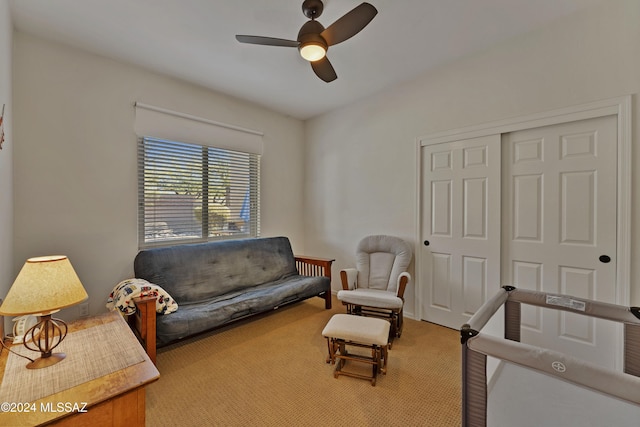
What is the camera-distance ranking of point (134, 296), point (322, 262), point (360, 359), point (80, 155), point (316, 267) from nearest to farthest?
1. point (360, 359)
2. point (134, 296)
3. point (80, 155)
4. point (322, 262)
5. point (316, 267)

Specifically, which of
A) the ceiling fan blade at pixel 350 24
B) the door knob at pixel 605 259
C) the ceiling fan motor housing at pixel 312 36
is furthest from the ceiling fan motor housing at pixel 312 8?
the door knob at pixel 605 259

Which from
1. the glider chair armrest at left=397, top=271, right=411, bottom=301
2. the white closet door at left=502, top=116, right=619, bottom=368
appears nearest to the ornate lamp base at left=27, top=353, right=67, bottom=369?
the glider chair armrest at left=397, top=271, right=411, bottom=301

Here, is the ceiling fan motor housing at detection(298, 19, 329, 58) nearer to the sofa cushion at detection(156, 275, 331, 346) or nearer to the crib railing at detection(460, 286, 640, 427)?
the crib railing at detection(460, 286, 640, 427)

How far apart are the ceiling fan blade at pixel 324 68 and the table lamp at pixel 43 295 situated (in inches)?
81.0

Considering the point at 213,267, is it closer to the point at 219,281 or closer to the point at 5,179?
the point at 219,281

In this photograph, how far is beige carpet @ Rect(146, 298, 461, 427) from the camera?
1.64 m

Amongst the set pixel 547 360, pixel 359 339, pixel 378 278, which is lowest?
pixel 359 339

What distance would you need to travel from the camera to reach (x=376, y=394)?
6.03 feet

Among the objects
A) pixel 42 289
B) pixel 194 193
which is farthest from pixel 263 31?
pixel 42 289

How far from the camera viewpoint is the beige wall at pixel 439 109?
2041mm

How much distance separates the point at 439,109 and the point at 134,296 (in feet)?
11.0

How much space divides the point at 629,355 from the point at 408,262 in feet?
5.62

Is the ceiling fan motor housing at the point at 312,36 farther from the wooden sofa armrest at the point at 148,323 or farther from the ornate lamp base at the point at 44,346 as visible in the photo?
the wooden sofa armrest at the point at 148,323

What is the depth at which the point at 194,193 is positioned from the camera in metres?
3.22
